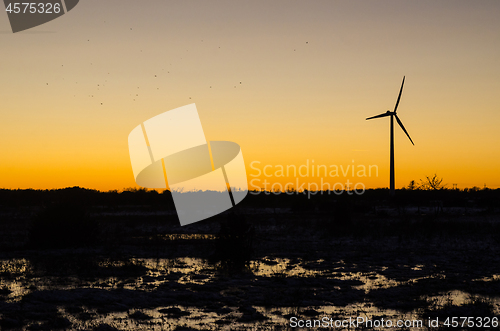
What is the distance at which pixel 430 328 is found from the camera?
1034 cm

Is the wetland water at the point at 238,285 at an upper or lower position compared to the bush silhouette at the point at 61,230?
lower

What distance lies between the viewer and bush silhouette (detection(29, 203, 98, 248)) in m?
27.7

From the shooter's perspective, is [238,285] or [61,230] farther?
[61,230]

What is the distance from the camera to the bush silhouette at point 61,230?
27.7m

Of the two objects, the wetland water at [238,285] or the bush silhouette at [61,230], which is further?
the bush silhouette at [61,230]

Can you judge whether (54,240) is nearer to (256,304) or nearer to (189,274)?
(189,274)

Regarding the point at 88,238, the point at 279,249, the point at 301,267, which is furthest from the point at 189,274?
the point at 88,238

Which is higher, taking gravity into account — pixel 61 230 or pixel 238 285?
pixel 61 230

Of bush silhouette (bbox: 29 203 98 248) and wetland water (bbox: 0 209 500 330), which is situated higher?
bush silhouette (bbox: 29 203 98 248)

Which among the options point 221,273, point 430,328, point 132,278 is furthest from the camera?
point 221,273

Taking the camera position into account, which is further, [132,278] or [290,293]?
[132,278]

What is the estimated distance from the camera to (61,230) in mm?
28094

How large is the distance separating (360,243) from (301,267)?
10712 mm

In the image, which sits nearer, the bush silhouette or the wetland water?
the wetland water
